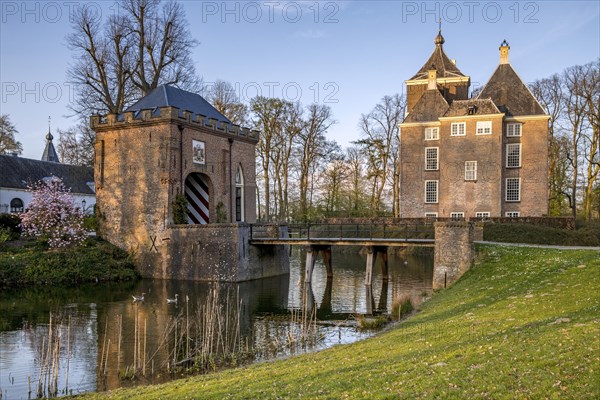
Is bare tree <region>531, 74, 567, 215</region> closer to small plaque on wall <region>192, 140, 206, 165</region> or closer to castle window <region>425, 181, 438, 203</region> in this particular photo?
castle window <region>425, 181, 438, 203</region>

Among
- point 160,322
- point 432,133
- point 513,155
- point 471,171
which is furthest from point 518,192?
point 160,322

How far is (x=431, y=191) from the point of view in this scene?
119ft

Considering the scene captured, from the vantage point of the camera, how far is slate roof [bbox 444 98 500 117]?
1335 inches

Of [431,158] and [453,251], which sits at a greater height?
[431,158]

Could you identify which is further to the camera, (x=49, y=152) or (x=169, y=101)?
(x=49, y=152)

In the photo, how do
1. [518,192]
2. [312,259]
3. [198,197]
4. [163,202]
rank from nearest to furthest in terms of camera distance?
[312,259], [163,202], [198,197], [518,192]

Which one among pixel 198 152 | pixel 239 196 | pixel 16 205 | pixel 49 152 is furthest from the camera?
pixel 49 152

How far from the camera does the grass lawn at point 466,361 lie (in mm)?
5621

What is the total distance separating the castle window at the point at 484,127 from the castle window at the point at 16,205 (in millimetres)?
29372

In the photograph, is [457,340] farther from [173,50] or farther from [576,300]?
[173,50]

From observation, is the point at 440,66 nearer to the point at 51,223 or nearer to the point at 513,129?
the point at 513,129

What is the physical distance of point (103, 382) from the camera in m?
9.45

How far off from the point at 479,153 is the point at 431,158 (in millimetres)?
3281

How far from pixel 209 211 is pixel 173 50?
10486 mm
